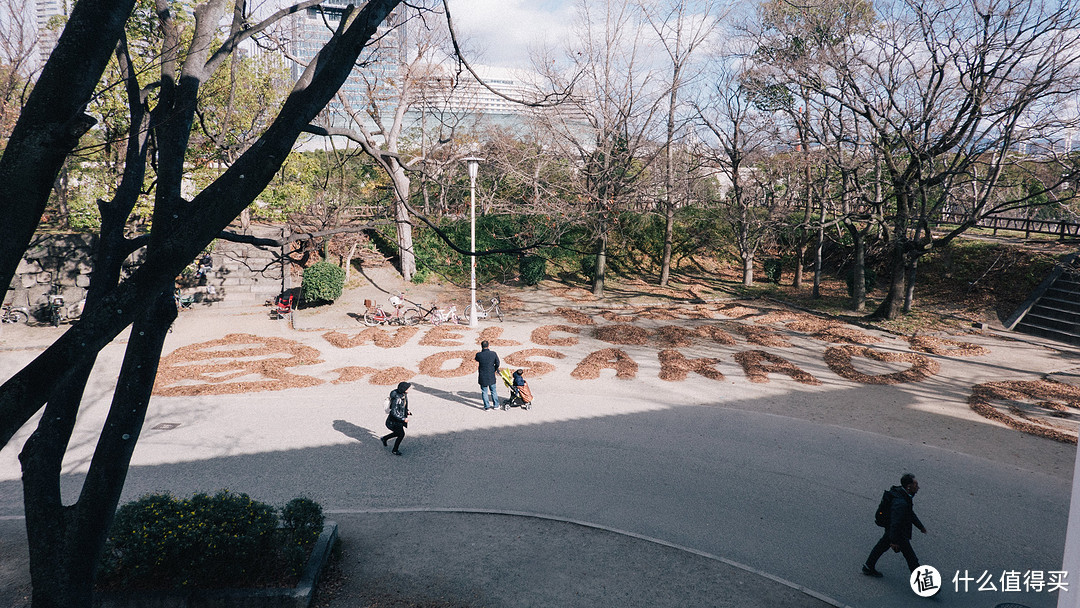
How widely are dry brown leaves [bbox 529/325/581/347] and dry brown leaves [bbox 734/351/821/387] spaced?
5065 mm

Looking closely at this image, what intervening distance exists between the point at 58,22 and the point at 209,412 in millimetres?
14487

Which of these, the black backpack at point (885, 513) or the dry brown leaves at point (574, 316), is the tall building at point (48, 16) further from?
the black backpack at point (885, 513)

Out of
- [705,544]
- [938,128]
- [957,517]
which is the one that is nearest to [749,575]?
[705,544]

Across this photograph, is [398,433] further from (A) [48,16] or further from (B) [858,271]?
(B) [858,271]

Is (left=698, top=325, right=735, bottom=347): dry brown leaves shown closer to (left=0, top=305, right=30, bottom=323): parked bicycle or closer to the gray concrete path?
the gray concrete path

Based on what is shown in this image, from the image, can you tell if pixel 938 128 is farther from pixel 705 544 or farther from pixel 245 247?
pixel 245 247

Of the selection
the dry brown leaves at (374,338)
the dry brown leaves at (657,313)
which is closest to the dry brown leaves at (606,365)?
the dry brown leaves at (657,313)

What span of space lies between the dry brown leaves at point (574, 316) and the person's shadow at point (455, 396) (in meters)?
7.80

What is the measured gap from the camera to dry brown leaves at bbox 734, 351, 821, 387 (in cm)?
1483

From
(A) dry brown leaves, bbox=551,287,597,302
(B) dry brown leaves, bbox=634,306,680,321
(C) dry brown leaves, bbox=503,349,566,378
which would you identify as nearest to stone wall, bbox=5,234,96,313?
(C) dry brown leaves, bbox=503,349,566,378

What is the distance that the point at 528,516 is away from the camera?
8.27 metres

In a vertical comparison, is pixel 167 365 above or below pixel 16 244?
below

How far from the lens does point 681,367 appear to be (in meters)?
15.7

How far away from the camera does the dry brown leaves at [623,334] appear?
18.4m
